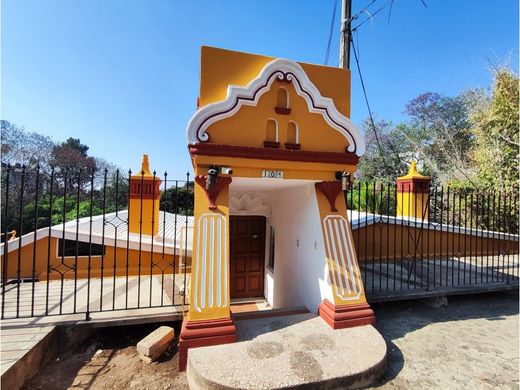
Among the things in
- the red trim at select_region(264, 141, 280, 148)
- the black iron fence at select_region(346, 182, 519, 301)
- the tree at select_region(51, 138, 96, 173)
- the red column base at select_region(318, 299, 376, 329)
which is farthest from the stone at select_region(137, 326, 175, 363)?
the tree at select_region(51, 138, 96, 173)


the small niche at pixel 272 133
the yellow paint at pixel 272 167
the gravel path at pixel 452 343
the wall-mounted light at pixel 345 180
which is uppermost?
the small niche at pixel 272 133

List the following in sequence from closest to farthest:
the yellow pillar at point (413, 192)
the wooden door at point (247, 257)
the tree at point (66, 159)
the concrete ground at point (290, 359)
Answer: the concrete ground at point (290, 359), the wooden door at point (247, 257), the yellow pillar at point (413, 192), the tree at point (66, 159)

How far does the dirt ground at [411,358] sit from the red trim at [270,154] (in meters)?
3.06

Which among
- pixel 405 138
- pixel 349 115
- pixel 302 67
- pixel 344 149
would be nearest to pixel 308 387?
pixel 344 149

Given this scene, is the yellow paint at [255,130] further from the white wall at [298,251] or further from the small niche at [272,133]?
the white wall at [298,251]

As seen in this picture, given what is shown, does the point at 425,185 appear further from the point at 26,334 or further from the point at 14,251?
the point at 14,251

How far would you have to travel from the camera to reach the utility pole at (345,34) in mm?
7582

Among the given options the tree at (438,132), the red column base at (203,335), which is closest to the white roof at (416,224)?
the red column base at (203,335)

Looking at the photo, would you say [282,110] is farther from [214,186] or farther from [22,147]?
[22,147]

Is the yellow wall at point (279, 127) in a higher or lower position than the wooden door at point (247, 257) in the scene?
higher

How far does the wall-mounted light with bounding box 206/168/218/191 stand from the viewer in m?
4.05

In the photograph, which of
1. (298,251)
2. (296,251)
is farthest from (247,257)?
(298,251)

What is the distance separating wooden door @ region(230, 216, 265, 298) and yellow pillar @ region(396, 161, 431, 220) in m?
5.39

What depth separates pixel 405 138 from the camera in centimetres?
2388
